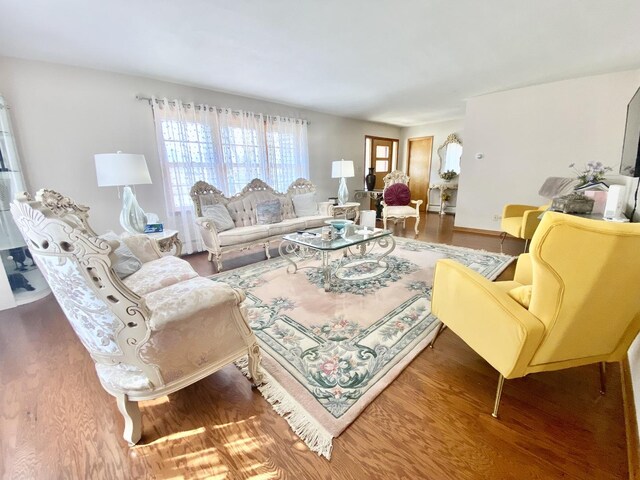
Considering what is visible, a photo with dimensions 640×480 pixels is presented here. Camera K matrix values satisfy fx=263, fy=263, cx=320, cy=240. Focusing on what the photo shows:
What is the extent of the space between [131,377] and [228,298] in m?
0.50

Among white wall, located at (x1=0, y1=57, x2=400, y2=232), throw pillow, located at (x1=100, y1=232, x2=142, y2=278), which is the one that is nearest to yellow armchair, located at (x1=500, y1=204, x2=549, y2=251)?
throw pillow, located at (x1=100, y1=232, x2=142, y2=278)

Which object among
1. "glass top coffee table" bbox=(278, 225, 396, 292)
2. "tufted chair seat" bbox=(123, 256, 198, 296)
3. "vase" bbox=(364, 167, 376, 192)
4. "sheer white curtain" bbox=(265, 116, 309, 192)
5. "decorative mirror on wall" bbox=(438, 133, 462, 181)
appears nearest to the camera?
"tufted chair seat" bbox=(123, 256, 198, 296)

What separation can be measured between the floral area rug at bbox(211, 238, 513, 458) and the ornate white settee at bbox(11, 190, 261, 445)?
309 mm

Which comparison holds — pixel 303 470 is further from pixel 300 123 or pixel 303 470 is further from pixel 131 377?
pixel 300 123

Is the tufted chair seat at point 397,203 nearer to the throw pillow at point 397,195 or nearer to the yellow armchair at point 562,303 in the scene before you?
the throw pillow at point 397,195

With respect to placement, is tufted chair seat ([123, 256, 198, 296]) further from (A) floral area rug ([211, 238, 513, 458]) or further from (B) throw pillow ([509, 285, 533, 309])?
(B) throw pillow ([509, 285, 533, 309])

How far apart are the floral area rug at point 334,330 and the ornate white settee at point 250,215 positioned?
405mm

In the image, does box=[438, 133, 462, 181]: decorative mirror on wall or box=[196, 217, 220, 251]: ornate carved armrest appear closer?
box=[196, 217, 220, 251]: ornate carved armrest

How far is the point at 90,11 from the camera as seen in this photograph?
196 cm

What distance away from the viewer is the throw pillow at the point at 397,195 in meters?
5.09

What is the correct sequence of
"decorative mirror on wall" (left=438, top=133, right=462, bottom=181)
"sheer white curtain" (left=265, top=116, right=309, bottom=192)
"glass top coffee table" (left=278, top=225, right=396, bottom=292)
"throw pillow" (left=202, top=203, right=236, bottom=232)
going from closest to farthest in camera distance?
"glass top coffee table" (left=278, top=225, right=396, bottom=292) → "throw pillow" (left=202, top=203, right=236, bottom=232) → "sheer white curtain" (left=265, top=116, right=309, bottom=192) → "decorative mirror on wall" (left=438, top=133, right=462, bottom=181)

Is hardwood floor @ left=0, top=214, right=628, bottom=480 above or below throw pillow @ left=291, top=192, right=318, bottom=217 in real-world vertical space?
below

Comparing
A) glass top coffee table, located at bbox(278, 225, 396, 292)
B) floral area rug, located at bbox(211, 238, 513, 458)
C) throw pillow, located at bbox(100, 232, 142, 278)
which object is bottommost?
floral area rug, located at bbox(211, 238, 513, 458)

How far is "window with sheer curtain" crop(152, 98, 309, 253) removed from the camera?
145 inches
